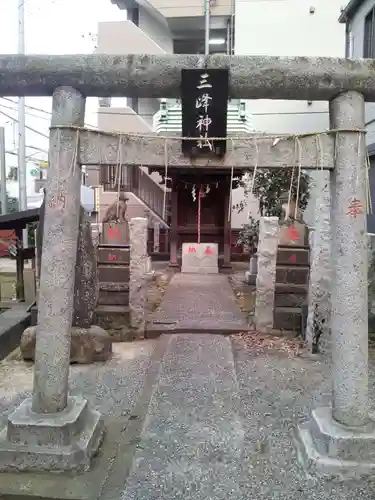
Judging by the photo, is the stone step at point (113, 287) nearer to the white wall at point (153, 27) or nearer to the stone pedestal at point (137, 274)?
the stone pedestal at point (137, 274)

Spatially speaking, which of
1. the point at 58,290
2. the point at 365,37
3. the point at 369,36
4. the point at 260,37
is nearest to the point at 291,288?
the point at 58,290

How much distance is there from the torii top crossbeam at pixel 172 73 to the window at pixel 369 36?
7159 millimetres

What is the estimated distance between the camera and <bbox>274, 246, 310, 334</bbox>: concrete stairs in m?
7.75

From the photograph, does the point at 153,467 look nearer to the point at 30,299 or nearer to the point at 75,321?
the point at 75,321

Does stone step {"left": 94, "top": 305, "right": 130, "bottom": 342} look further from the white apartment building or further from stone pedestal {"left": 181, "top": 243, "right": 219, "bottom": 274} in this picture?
the white apartment building

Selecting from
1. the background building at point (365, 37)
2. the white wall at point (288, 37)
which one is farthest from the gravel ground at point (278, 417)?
the white wall at point (288, 37)

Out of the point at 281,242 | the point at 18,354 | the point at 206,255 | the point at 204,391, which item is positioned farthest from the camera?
the point at 206,255

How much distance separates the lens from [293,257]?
822 centimetres

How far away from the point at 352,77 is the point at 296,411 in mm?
3341

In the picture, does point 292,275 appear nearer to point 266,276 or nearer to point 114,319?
point 266,276

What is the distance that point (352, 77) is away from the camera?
3.63 m

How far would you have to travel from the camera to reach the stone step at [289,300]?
793cm

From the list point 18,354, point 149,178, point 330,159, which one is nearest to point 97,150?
point 330,159

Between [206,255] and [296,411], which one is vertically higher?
[206,255]
